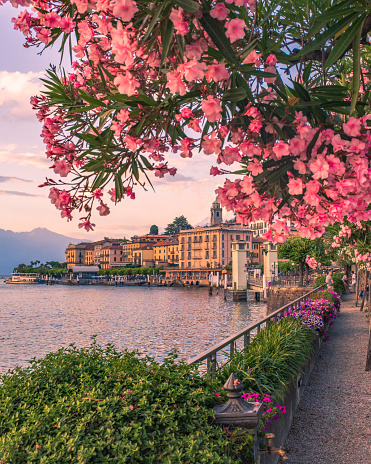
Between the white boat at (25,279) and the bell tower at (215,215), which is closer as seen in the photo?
the bell tower at (215,215)

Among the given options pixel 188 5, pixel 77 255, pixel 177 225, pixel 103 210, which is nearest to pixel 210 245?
pixel 177 225

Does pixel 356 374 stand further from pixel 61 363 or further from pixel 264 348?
pixel 61 363

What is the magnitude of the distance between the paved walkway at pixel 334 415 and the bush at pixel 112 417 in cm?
269

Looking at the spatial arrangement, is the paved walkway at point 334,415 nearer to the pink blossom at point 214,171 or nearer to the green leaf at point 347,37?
the pink blossom at point 214,171

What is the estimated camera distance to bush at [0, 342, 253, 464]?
3234 millimetres

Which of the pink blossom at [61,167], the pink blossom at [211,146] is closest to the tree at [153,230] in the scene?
the pink blossom at [61,167]

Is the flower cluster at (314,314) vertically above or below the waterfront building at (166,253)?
below

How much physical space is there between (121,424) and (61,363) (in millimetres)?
1376

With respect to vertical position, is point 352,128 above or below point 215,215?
below

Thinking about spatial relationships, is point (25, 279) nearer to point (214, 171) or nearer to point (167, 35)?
point (214, 171)

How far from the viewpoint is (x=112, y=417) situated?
355cm

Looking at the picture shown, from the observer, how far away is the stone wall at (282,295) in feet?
107

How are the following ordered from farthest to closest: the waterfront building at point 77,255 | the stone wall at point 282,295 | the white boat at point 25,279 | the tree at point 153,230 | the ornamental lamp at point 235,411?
1. the waterfront building at point 77,255
2. the white boat at point 25,279
3. the tree at point 153,230
4. the stone wall at point 282,295
5. the ornamental lamp at point 235,411

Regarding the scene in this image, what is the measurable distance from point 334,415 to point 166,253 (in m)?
141
